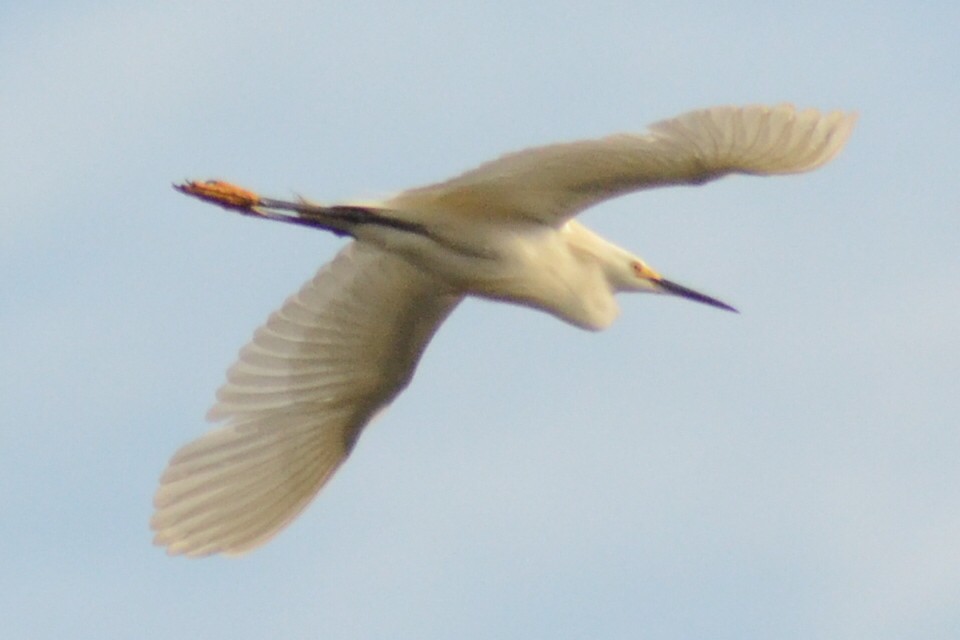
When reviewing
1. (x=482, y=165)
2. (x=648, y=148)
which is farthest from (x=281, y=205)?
(x=648, y=148)

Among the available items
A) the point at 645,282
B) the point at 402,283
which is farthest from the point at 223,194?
the point at 645,282

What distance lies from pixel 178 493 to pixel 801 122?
3.41m

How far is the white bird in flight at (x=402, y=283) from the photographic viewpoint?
864cm

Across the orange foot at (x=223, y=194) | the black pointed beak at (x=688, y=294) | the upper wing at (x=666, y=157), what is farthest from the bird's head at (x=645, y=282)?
the orange foot at (x=223, y=194)

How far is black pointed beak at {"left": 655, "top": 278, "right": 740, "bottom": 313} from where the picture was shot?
32.9 ft

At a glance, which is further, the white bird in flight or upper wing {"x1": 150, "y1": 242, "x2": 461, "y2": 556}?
upper wing {"x1": 150, "y1": 242, "x2": 461, "y2": 556}

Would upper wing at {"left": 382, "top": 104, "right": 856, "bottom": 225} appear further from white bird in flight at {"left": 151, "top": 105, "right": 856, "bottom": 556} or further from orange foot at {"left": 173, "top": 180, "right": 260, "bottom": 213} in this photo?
orange foot at {"left": 173, "top": 180, "right": 260, "bottom": 213}

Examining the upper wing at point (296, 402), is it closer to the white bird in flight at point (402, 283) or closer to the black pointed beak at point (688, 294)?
the white bird in flight at point (402, 283)

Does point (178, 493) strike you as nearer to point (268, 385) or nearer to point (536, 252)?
point (268, 385)

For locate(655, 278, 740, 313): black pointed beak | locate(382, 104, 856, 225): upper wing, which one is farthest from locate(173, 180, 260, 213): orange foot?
locate(655, 278, 740, 313): black pointed beak

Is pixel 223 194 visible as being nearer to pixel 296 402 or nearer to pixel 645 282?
pixel 296 402

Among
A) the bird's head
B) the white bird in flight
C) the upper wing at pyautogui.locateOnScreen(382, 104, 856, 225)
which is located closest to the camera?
the upper wing at pyautogui.locateOnScreen(382, 104, 856, 225)

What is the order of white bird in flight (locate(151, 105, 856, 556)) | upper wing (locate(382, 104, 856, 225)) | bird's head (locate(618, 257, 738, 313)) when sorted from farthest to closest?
1. bird's head (locate(618, 257, 738, 313))
2. white bird in flight (locate(151, 105, 856, 556))
3. upper wing (locate(382, 104, 856, 225))

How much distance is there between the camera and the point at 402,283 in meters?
9.96
